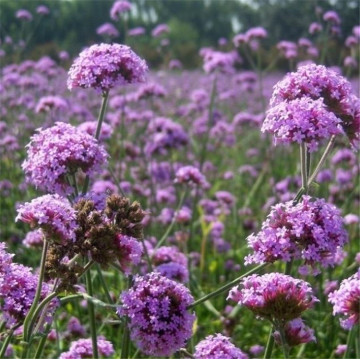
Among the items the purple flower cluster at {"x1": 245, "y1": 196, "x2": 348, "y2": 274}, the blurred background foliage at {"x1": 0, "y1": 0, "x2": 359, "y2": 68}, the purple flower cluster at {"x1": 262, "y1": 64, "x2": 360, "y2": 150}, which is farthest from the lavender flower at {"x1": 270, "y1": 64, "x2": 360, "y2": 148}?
the blurred background foliage at {"x1": 0, "y1": 0, "x2": 359, "y2": 68}

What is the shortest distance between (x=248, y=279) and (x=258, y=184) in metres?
4.23

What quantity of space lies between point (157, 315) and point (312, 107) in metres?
0.75

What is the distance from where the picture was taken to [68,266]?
72.2 inches

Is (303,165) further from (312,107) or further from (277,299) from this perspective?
(277,299)

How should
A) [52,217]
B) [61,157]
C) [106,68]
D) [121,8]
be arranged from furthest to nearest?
[121,8]
[106,68]
[61,157]
[52,217]

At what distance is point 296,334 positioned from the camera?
1957 mm

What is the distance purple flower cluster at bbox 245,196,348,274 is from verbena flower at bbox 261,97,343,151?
194 millimetres

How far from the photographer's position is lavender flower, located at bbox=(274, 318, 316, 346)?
76.4 inches

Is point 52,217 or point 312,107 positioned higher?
point 312,107

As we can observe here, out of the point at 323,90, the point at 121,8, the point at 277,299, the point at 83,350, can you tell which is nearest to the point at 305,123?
the point at 323,90

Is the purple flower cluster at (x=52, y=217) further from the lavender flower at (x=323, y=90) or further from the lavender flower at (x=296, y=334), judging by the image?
the lavender flower at (x=323, y=90)

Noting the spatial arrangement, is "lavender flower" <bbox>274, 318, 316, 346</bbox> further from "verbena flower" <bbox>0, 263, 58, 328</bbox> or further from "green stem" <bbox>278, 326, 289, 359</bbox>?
"verbena flower" <bbox>0, 263, 58, 328</bbox>

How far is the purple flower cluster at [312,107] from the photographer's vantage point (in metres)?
2.05

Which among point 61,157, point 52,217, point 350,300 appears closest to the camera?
point 350,300
